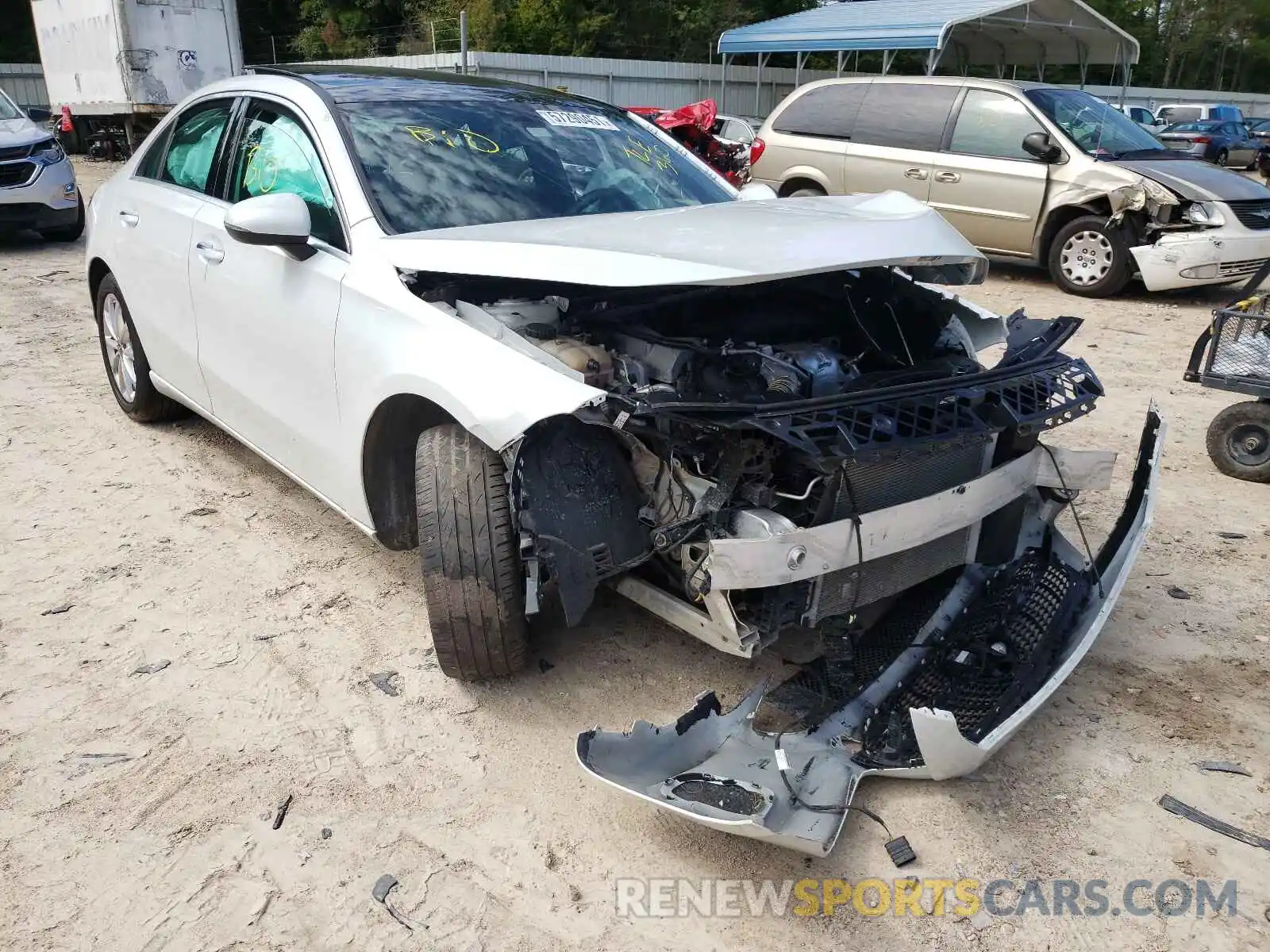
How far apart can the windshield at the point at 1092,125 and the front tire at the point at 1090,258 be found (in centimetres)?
72

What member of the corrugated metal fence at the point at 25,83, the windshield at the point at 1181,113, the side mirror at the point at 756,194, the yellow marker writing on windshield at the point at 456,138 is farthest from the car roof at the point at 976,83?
the corrugated metal fence at the point at 25,83

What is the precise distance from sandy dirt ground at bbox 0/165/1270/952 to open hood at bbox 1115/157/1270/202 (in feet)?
16.4

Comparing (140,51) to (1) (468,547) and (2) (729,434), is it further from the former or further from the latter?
(2) (729,434)

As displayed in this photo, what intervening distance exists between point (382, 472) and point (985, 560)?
2.03 meters

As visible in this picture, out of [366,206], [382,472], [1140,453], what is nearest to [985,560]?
[1140,453]

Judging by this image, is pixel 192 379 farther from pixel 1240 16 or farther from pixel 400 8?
pixel 1240 16

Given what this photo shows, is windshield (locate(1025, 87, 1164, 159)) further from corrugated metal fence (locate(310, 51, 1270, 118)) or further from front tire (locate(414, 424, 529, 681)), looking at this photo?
corrugated metal fence (locate(310, 51, 1270, 118))

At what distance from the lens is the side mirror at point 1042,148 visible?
877cm

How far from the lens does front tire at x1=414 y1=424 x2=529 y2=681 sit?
9.11ft

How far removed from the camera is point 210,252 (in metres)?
3.80

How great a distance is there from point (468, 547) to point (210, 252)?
75.7 inches

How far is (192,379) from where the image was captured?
165 inches

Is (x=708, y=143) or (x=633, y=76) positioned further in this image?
(x=633, y=76)

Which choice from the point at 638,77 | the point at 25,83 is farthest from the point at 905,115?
the point at 25,83
